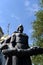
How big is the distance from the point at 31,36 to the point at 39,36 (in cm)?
61

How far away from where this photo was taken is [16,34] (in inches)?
392

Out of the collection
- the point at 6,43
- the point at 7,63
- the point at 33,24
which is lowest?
the point at 7,63

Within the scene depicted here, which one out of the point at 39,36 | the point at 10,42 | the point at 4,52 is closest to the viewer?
the point at 4,52

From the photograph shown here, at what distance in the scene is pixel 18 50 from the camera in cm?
923

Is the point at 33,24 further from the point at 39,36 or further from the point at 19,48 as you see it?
the point at 19,48

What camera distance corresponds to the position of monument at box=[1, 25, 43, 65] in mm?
9266

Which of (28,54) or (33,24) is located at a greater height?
(33,24)

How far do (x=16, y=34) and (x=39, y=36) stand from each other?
10.4 m

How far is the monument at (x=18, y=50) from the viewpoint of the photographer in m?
9.27

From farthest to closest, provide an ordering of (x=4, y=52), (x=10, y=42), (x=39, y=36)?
(x=39, y=36) → (x=10, y=42) → (x=4, y=52)

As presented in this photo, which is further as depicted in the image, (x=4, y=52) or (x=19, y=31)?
(x=19, y=31)

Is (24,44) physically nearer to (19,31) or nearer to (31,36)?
(19,31)

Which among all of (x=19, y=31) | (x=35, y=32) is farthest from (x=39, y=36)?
(x=19, y=31)

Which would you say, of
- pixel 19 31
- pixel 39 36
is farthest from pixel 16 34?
pixel 39 36
